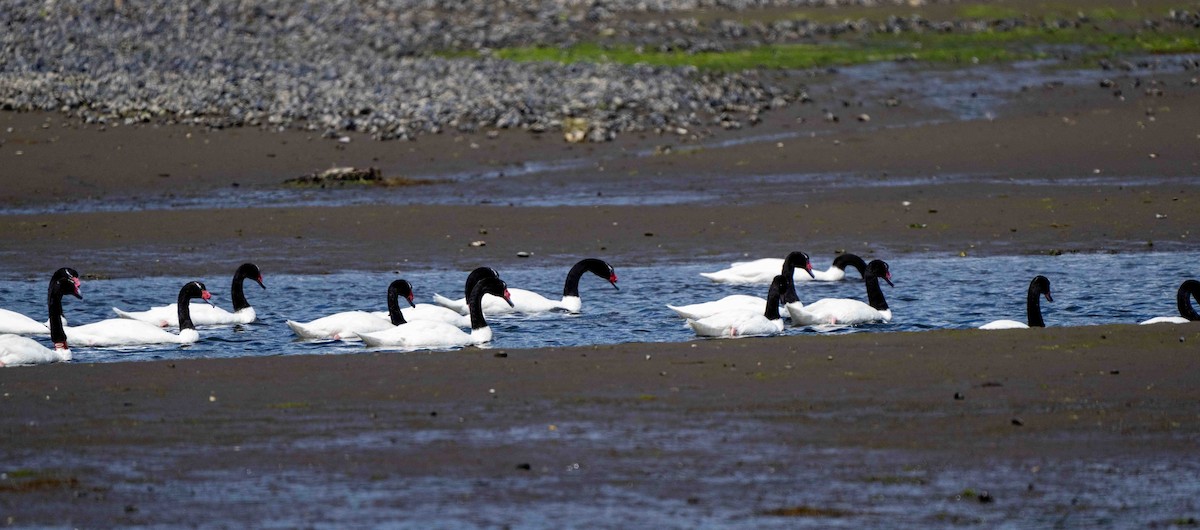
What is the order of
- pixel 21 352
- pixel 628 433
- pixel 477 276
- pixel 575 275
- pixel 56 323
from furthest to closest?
pixel 575 275
pixel 477 276
pixel 56 323
pixel 21 352
pixel 628 433

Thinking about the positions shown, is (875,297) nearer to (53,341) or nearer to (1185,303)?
(1185,303)

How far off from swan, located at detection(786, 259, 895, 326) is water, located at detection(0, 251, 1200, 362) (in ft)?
0.37

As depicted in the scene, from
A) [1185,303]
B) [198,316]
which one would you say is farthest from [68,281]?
[1185,303]

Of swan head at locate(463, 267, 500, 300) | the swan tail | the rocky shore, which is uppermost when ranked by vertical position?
the rocky shore

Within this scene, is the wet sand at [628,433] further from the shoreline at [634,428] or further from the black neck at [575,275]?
the black neck at [575,275]

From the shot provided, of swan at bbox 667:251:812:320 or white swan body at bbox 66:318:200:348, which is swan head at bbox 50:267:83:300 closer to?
white swan body at bbox 66:318:200:348

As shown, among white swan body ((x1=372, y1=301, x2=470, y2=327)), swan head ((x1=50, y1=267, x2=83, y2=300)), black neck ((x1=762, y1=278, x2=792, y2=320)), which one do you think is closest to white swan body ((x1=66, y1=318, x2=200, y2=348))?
swan head ((x1=50, y1=267, x2=83, y2=300))

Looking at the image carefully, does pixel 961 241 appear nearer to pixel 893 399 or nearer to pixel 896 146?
pixel 896 146

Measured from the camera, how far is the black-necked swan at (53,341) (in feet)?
36.0

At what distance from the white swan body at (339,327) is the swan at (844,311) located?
344 centimetres

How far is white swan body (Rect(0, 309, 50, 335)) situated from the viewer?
12.9 meters

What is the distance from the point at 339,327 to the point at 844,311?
13.5 ft

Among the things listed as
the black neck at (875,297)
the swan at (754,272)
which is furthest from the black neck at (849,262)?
the black neck at (875,297)

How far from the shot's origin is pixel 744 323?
489 inches
